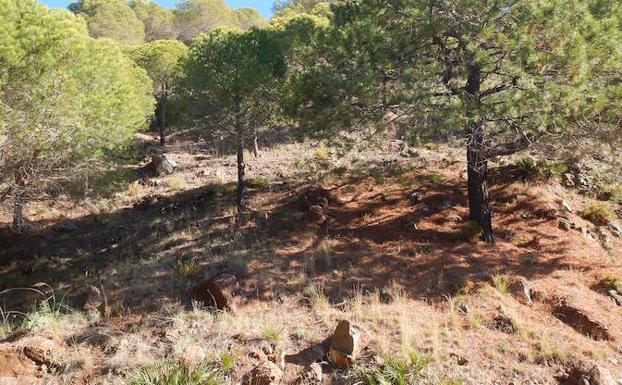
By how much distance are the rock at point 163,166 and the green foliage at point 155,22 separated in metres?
32.0

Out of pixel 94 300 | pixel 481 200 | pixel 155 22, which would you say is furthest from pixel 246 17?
pixel 94 300

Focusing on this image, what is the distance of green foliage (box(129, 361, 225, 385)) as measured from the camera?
17.5ft

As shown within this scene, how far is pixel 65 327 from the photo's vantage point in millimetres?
7020

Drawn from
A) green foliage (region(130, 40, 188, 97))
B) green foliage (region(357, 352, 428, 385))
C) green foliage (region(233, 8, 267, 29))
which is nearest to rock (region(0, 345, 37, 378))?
green foliage (region(357, 352, 428, 385))

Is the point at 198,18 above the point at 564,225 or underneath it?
above

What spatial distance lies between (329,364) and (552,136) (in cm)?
595

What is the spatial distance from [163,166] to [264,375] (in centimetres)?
1652

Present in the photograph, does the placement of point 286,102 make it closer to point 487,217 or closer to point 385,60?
point 385,60

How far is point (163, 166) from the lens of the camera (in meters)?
20.4

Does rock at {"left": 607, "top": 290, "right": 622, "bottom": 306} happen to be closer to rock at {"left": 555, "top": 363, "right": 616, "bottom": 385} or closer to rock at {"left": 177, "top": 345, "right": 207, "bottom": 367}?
rock at {"left": 555, "top": 363, "right": 616, "bottom": 385}

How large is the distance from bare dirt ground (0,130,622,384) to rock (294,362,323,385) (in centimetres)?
13

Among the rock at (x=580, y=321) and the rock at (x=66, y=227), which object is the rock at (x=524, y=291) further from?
the rock at (x=66, y=227)

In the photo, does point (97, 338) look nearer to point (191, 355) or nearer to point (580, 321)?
point (191, 355)

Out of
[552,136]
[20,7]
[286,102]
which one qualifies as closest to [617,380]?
[552,136]
